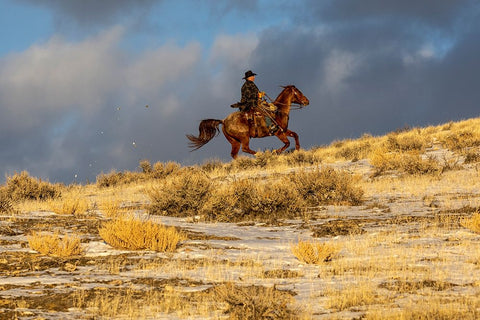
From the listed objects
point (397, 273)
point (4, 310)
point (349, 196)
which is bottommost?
point (4, 310)

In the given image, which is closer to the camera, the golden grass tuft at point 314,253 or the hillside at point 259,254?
the hillside at point 259,254

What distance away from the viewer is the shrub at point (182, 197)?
14.1 meters

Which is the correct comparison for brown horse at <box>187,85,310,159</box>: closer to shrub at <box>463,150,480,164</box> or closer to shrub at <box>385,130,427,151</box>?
shrub at <box>385,130,427,151</box>

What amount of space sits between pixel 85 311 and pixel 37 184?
17033mm

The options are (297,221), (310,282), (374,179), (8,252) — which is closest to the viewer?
(310,282)

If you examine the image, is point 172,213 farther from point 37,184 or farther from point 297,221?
point 37,184

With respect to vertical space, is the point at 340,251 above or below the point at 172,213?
below

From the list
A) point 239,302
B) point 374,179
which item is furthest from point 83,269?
point 374,179

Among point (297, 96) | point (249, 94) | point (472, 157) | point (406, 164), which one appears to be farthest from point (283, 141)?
point (472, 157)

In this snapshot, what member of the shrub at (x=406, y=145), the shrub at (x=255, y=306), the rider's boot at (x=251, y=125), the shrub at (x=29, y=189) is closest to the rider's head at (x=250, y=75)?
the rider's boot at (x=251, y=125)

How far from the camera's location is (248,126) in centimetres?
2561

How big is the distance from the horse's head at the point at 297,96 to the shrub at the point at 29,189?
10379 millimetres

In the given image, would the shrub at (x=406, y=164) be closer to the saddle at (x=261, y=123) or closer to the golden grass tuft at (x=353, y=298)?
the saddle at (x=261, y=123)

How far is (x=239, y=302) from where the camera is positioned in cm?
566
